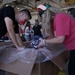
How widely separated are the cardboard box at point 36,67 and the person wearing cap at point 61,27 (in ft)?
0.41

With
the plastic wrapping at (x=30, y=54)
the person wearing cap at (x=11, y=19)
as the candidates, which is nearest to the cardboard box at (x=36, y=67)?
the plastic wrapping at (x=30, y=54)

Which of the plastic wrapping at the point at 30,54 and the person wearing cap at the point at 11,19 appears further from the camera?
the person wearing cap at the point at 11,19

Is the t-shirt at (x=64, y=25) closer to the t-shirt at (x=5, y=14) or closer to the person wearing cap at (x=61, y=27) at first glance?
the person wearing cap at (x=61, y=27)

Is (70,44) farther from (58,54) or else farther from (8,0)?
(8,0)

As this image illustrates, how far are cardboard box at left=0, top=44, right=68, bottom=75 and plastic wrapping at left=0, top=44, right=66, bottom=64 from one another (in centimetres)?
4

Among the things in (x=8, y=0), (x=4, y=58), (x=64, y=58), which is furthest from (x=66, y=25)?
(x=8, y=0)

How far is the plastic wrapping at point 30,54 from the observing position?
144 centimetres

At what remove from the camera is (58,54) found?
156 cm

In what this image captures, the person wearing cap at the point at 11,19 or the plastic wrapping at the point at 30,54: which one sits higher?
the person wearing cap at the point at 11,19

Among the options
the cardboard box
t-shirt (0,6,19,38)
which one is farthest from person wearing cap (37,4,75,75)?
t-shirt (0,6,19,38)

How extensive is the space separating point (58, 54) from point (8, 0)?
4.99 m

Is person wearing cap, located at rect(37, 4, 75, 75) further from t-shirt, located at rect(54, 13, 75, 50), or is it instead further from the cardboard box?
the cardboard box

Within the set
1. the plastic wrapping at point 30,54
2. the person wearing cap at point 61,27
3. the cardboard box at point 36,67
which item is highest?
the person wearing cap at point 61,27

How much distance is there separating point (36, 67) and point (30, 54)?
12 centimetres
